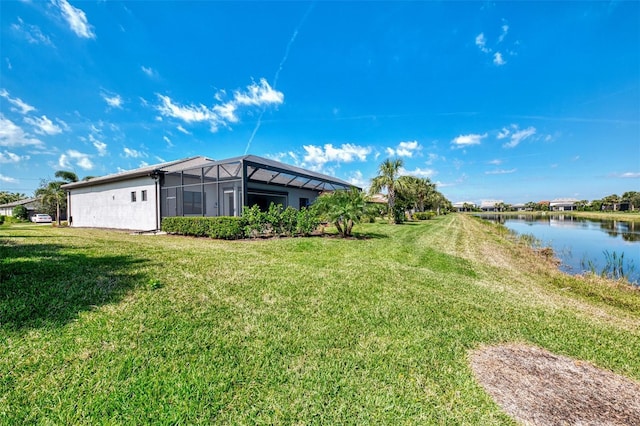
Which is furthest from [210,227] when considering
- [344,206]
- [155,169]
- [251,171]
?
[155,169]

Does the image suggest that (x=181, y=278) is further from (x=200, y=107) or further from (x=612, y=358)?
(x=200, y=107)

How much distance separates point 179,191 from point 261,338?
1393 cm

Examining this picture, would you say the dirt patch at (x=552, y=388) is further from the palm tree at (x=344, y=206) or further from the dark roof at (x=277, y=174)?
the dark roof at (x=277, y=174)

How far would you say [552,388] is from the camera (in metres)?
2.31

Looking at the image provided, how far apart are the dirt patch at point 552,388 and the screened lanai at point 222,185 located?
10.4 m

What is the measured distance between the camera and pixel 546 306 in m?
4.61

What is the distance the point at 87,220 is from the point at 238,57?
16802 millimetres

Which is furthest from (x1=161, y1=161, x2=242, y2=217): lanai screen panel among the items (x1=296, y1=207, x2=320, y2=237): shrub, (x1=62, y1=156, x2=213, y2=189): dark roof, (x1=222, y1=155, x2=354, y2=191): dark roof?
(x1=296, y1=207, x2=320, y2=237): shrub

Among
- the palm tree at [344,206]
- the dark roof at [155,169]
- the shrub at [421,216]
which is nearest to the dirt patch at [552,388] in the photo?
the palm tree at [344,206]

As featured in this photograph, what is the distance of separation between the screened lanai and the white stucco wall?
1182 mm

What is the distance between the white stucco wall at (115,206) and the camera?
596 inches

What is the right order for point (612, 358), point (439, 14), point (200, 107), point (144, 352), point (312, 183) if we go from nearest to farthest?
point (144, 352) → point (612, 358) → point (439, 14) → point (200, 107) → point (312, 183)

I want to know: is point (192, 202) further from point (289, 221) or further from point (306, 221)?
point (306, 221)

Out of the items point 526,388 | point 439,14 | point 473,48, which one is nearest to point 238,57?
point 439,14
